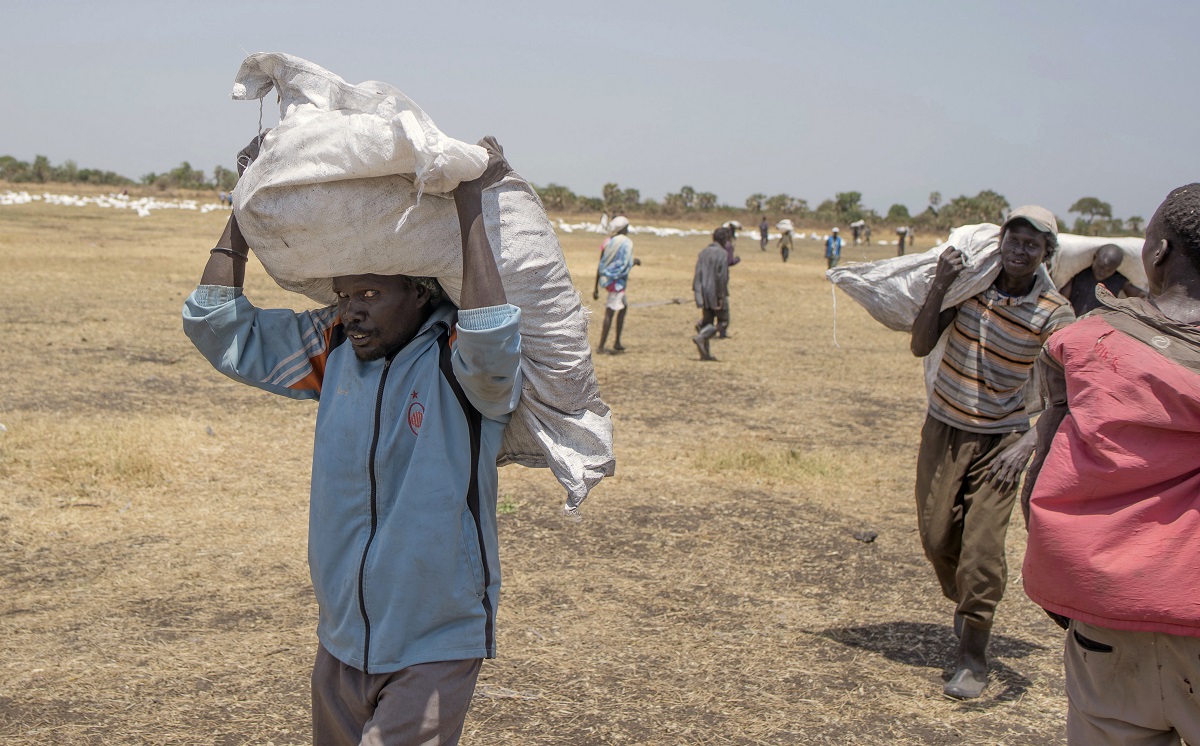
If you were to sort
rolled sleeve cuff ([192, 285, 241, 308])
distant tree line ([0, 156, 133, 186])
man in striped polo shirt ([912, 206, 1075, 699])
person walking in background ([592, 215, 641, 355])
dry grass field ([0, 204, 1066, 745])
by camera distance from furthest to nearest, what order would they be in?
A: distant tree line ([0, 156, 133, 186]) → person walking in background ([592, 215, 641, 355]) → man in striped polo shirt ([912, 206, 1075, 699]) → dry grass field ([0, 204, 1066, 745]) → rolled sleeve cuff ([192, 285, 241, 308])

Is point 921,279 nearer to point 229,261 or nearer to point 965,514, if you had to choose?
point 965,514

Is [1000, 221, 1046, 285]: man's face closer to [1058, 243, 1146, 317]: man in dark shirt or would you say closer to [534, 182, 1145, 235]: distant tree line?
[1058, 243, 1146, 317]: man in dark shirt

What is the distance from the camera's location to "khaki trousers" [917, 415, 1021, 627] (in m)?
4.18

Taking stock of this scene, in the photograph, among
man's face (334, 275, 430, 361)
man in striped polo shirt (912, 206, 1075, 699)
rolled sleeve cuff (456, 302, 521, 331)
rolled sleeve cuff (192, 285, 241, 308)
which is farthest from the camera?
man in striped polo shirt (912, 206, 1075, 699)

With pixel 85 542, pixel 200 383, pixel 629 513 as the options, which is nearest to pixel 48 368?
pixel 200 383

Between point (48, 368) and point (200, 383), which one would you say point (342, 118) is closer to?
point (200, 383)

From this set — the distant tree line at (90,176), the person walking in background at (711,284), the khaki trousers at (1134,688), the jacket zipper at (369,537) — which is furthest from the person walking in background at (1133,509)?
the distant tree line at (90,176)

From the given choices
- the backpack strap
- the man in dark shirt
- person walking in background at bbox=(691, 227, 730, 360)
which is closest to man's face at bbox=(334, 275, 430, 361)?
the backpack strap

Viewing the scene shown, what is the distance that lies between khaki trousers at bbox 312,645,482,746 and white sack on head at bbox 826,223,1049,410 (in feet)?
8.84

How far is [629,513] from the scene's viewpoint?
6645mm

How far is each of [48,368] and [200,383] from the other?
4.87 feet

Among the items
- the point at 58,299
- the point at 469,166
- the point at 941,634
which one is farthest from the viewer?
the point at 58,299

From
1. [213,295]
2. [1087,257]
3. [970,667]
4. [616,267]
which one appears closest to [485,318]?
[213,295]

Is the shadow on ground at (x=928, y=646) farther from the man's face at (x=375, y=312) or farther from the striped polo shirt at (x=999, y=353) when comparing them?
the man's face at (x=375, y=312)
